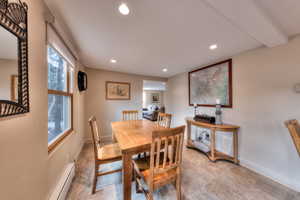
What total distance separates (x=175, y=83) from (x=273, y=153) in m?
2.95

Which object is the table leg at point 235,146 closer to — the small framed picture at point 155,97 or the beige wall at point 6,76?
the beige wall at point 6,76

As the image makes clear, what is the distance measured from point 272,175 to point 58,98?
148 inches

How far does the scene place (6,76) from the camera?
0.63 meters

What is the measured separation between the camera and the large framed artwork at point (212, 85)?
7.67 ft

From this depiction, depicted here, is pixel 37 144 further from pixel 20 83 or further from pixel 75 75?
pixel 75 75

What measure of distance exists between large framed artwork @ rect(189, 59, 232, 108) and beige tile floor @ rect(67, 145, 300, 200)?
134 centimetres

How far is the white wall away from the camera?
1.57m

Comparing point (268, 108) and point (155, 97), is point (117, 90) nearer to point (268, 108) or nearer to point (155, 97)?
point (268, 108)

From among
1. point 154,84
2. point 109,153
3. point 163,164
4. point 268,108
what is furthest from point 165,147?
point 154,84

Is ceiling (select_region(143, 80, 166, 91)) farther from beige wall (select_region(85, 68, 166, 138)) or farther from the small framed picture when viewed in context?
the small framed picture

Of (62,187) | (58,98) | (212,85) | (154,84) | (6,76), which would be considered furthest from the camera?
(154,84)

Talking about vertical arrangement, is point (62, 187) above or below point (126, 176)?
below

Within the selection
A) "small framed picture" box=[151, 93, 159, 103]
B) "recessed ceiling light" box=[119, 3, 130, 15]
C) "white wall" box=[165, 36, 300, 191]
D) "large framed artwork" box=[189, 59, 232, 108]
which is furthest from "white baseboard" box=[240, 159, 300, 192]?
"small framed picture" box=[151, 93, 159, 103]

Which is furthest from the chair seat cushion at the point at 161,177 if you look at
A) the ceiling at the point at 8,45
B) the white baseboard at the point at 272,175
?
the white baseboard at the point at 272,175
